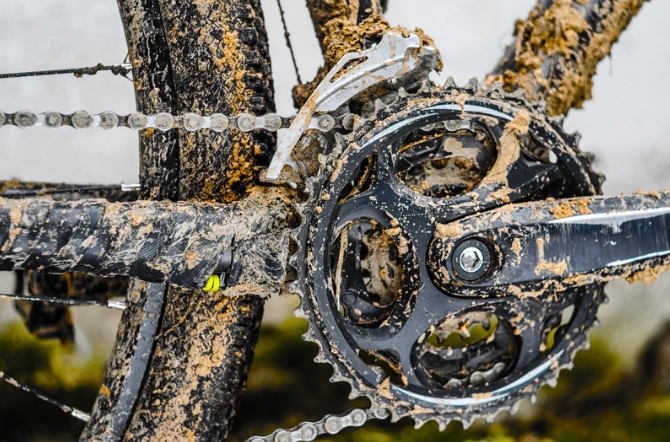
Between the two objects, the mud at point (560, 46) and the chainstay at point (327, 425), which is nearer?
the chainstay at point (327, 425)

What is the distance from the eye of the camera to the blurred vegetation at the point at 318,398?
1.44m

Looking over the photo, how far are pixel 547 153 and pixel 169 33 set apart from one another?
49cm

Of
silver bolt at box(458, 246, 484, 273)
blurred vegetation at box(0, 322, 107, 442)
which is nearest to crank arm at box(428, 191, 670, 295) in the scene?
silver bolt at box(458, 246, 484, 273)

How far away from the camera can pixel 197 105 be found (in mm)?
824

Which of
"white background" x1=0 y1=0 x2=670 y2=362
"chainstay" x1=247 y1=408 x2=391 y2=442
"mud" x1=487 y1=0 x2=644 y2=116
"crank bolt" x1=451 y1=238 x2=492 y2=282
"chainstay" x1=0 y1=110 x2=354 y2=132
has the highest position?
"white background" x1=0 y1=0 x2=670 y2=362

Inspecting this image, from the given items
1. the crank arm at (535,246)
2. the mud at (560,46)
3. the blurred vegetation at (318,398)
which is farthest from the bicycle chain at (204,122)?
the blurred vegetation at (318,398)

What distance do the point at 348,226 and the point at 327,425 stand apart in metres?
0.24

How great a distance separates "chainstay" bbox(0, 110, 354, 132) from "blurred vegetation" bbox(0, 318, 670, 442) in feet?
2.78

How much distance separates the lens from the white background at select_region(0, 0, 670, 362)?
155 centimetres

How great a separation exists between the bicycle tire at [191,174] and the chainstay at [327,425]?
0.08 metres

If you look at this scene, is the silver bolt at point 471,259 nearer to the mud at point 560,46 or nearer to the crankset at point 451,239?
the crankset at point 451,239

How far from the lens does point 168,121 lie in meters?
0.78

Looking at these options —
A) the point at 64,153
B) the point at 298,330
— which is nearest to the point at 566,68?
the point at 298,330

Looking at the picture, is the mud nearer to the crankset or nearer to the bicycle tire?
the crankset
